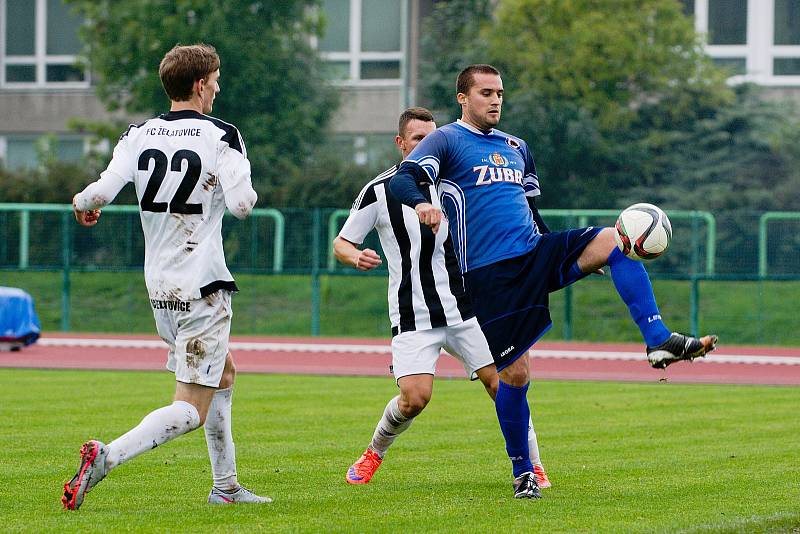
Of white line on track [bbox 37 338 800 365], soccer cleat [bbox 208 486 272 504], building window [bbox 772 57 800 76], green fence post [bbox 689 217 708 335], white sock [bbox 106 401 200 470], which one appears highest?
building window [bbox 772 57 800 76]

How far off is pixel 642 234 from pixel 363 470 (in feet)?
7.07

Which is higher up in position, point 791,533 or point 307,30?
point 307,30

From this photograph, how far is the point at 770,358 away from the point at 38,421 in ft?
44.0

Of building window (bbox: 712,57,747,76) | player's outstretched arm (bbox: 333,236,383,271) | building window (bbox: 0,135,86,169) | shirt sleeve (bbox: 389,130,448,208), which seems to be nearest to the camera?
shirt sleeve (bbox: 389,130,448,208)

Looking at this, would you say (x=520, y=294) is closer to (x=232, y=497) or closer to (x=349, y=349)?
(x=232, y=497)

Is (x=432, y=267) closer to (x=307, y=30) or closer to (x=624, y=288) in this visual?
(x=624, y=288)

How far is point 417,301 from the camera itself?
7.62 m

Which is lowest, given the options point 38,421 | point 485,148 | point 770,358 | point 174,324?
point 770,358

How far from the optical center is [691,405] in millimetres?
13117

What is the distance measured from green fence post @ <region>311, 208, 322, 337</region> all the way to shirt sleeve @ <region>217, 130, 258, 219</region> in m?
19.9

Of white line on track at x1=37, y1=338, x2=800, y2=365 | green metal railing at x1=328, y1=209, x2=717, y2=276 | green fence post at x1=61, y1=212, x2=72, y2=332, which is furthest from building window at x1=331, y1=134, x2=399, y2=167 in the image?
white line on track at x1=37, y1=338, x2=800, y2=365

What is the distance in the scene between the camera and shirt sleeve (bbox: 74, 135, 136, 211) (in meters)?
6.30

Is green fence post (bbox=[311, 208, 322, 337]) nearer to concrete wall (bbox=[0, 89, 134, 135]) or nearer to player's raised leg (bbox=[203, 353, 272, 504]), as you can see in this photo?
concrete wall (bbox=[0, 89, 134, 135])

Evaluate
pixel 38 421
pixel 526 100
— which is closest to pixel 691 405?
pixel 38 421
